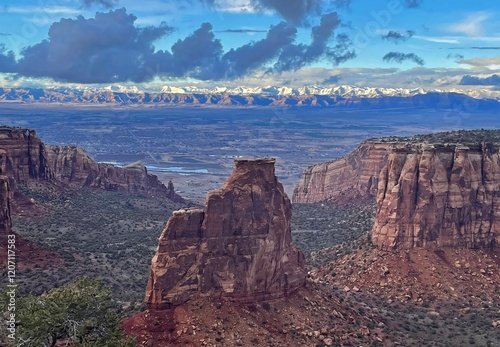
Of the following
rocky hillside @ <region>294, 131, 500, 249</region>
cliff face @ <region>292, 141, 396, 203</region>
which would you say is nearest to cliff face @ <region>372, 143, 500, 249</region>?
rocky hillside @ <region>294, 131, 500, 249</region>

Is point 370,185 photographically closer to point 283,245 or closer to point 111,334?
point 283,245

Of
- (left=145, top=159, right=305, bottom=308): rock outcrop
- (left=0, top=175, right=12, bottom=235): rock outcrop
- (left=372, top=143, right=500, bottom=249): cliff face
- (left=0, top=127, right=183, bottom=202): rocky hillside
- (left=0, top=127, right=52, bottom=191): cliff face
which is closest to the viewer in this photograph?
(left=145, top=159, right=305, bottom=308): rock outcrop

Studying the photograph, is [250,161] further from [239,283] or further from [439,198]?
[439,198]

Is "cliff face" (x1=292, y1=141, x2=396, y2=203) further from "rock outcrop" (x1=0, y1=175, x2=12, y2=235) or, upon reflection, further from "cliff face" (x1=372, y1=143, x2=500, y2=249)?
"rock outcrop" (x1=0, y1=175, x2=12, y2=235)

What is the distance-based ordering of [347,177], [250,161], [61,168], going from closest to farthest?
[250,161] < [61,168] < [347,177]

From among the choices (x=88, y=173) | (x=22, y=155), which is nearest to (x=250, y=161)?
(x=22, y=155)

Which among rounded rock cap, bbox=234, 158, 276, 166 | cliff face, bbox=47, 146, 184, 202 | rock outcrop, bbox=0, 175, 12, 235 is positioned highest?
rounded rock cap, bbox=234, 158, 276, 166

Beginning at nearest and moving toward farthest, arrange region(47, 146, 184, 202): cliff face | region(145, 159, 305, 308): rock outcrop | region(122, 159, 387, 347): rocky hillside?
region(122, 159, 387, 347): rocky hillside
region(145, 159, 305, 308): rock outcrop
region(47, 146, 184, 202): cliff face
